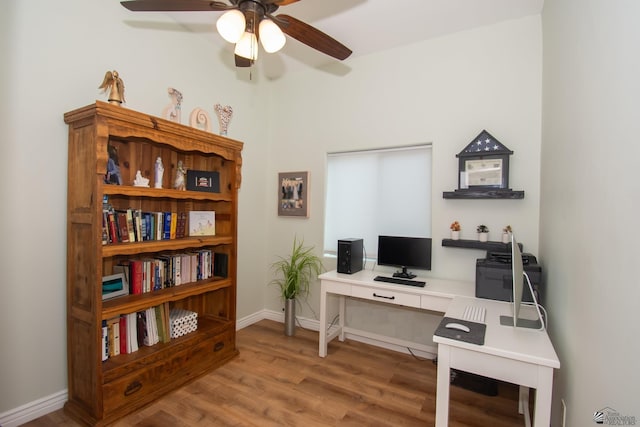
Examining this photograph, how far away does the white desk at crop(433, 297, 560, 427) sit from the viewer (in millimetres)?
1267

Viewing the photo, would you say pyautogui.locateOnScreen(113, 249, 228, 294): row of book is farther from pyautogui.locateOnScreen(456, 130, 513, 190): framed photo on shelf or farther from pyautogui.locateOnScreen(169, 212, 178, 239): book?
pyautogui.locateOnScreen(456, 130, 513, 190): framed photo on shelf

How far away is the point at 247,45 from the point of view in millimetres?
1747

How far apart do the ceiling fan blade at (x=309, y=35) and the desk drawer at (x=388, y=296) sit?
1.82m

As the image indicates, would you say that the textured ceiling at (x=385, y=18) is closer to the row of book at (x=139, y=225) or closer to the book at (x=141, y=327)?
the row of book at (x=139, y=225)

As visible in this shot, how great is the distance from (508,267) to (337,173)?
6.10 ft

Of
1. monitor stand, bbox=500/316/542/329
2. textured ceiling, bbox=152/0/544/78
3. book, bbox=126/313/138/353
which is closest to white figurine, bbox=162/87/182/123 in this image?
textured ceiling, bbox=152/0/544/78

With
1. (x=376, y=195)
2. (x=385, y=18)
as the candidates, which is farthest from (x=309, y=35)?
(x=376, y=195)

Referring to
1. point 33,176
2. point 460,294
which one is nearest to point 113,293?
point 33,176

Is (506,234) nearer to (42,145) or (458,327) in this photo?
(458,327)

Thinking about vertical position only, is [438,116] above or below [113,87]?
above

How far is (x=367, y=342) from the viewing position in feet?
9.82

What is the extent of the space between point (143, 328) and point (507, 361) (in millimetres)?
2349

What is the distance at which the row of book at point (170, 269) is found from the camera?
7.13ft

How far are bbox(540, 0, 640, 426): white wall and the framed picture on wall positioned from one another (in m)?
2.23
